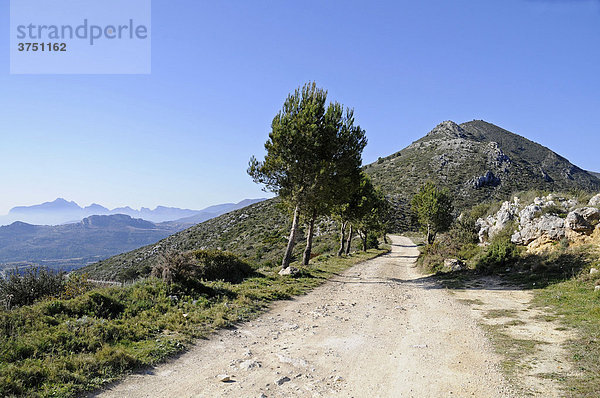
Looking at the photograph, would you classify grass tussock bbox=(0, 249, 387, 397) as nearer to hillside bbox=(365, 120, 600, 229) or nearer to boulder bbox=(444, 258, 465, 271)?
boulder bbox=(444, 258, 465, 271)

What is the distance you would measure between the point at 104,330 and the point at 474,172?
92.4m

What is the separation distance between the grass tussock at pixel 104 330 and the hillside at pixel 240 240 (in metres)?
21.8

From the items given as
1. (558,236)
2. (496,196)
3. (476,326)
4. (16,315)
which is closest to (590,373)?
(476,326)

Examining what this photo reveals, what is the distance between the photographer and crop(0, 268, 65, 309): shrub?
10.3 m

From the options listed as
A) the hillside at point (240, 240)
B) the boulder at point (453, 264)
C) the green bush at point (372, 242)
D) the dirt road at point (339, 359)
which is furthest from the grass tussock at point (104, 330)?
the green bush at point (372, 242)

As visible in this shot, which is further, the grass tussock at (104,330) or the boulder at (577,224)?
the boulder at (577,224)

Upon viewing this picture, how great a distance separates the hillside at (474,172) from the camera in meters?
77.8

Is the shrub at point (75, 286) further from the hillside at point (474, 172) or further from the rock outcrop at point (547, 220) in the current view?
the hillside at point (474, 172)

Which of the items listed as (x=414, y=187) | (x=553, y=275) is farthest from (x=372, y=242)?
(x=414, y=187)

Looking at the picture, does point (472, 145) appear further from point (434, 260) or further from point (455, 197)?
point (434, 260)

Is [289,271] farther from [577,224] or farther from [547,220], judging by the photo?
[577,224]

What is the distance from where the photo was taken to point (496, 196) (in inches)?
2776

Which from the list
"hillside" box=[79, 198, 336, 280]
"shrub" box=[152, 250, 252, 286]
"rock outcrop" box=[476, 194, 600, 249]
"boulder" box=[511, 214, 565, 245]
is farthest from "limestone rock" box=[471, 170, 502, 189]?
"shrub" box=[152, 250, 252, 286]

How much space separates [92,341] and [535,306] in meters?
13.5
